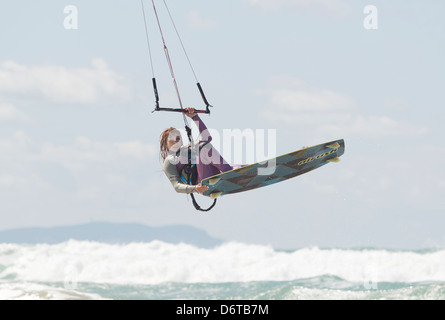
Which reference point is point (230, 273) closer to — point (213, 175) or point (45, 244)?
point (45, 244)

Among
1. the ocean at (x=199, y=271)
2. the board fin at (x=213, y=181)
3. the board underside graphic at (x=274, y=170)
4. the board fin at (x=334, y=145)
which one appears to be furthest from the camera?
the ocean at (x=199, y=271)

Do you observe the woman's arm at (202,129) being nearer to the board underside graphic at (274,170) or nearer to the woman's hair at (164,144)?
the woman's hair at (164,144)

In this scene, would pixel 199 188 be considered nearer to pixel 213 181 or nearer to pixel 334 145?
pixel 213 181

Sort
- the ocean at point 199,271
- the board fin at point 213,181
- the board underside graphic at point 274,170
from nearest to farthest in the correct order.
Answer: the board fin at point 213,181
the board underside graphic at point 274,170
the ocean at point 199,271

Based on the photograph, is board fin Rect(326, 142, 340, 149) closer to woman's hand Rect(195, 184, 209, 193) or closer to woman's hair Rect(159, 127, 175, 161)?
woman's hand Rect(195, 184, 209, 193)

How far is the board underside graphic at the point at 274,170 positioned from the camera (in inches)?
325

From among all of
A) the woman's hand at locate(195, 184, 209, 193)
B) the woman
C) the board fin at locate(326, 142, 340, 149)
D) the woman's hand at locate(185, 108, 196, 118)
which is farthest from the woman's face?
the board fin at locate(326, 142, 340, 149)

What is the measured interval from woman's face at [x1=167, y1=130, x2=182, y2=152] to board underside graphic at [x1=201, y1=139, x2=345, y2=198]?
59 cm

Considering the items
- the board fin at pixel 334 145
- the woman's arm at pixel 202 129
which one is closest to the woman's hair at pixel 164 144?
the woman's arm at pixel 202 129

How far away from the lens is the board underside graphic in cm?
825

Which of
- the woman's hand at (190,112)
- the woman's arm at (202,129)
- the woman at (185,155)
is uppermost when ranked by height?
the woman's hand at (190,112)

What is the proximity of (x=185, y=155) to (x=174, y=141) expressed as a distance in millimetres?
209
